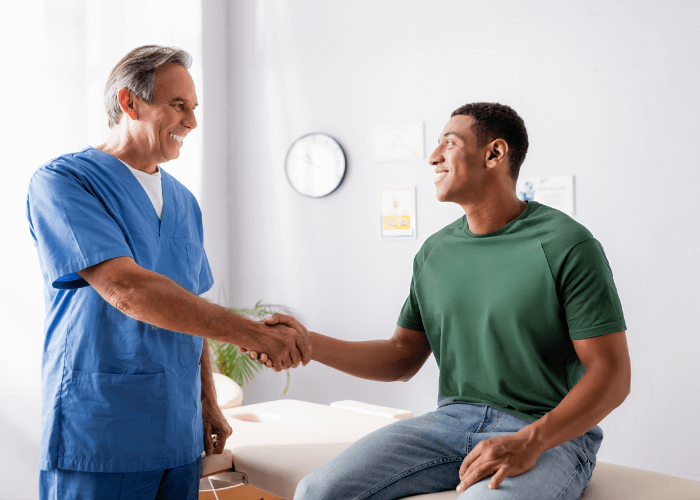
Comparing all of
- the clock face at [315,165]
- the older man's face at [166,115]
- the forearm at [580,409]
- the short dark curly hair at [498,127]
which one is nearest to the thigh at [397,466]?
the forearm at [580,409]

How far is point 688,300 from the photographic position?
2719 mm

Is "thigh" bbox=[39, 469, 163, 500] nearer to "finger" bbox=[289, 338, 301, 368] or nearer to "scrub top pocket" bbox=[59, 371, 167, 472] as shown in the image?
"scrub top pocket" bbox=[59, 371, 167, 472]

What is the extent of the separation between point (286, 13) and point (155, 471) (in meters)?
3.15

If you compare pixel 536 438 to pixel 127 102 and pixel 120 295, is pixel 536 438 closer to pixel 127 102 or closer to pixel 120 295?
pixel 120 295

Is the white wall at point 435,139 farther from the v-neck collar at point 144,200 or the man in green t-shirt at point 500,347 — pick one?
the v-neck collar at point 144,200

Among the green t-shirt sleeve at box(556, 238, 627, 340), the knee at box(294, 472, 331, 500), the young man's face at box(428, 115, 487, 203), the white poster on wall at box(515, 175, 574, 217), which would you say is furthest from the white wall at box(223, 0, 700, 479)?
the knee at box(294, 472, 331, 500)

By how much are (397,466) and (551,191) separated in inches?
79.9

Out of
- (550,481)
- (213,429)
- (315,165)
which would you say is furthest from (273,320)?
(315,165)

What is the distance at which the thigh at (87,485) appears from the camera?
141cm

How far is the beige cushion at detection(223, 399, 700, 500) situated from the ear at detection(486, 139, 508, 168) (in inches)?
31.4

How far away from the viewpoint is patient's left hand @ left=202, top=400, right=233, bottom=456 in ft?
5.68

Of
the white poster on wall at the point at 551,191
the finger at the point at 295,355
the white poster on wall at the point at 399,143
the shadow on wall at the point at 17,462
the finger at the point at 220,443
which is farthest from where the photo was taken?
the white poster on wall at the point at 399,143

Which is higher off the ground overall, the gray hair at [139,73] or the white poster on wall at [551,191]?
the gray hair at [139,73]

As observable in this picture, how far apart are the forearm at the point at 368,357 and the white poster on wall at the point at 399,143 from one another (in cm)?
186
